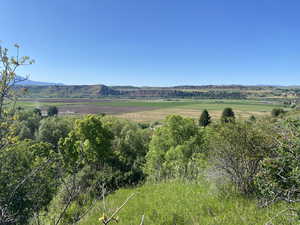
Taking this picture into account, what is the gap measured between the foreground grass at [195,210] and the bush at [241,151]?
0.52 metres

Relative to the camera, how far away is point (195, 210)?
5.07 m

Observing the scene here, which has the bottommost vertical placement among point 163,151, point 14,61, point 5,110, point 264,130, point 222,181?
point 163,151

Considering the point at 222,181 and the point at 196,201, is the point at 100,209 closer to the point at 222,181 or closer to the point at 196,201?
the point at 196,201

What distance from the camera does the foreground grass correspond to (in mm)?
4207

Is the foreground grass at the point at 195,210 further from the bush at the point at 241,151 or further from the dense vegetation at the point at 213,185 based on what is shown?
the bush at the point at 241,151

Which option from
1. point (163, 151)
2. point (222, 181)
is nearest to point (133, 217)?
point (222, 181)

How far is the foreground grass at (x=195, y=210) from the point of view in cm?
421

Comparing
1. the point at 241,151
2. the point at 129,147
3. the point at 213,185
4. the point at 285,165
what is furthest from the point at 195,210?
the point at 129,147

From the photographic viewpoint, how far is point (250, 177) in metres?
5.49

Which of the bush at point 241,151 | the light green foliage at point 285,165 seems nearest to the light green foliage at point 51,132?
the bush at point 241,151

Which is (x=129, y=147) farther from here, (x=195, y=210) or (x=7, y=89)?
(x=7, y=89)

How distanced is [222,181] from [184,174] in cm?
376

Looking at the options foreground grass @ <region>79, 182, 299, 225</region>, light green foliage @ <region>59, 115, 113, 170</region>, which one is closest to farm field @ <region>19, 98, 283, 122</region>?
light green foliage @ <region>59, 115, 113, 170</region>

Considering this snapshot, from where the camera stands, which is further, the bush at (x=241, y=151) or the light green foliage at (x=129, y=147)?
the light green foliage at (x=129, y=147)
